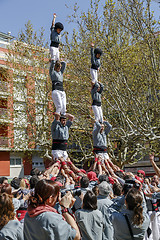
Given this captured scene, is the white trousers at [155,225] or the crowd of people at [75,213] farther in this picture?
the white trousers at [155,225]

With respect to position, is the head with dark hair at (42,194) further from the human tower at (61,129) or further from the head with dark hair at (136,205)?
the human tower at (61,129)

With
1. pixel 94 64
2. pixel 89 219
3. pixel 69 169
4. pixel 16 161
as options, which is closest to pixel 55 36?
pixel 94 64

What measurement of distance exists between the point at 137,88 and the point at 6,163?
52.8ft

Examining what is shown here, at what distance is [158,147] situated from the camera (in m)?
20.7

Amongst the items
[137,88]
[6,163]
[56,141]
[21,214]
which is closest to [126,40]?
[137,88]

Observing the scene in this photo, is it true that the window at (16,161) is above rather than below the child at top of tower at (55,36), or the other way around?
below

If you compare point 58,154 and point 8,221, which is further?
point 58,154

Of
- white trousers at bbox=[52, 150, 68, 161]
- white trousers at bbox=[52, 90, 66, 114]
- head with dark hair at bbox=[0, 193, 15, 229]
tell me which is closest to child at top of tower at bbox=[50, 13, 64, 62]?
white trousers at bbox=[52, 90, 66, 114]

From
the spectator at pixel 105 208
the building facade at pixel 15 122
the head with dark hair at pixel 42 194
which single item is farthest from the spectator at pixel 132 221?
the building facade at pixel 15 122

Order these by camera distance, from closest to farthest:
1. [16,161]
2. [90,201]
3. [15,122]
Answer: [90,201]
[15,122]
[16,161]

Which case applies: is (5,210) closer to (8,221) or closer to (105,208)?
(8,221)

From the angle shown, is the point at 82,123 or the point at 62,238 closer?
the point at 62,238

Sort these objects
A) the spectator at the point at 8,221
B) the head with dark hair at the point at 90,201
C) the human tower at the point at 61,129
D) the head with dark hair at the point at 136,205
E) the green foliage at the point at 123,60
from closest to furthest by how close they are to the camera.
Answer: the spectator at the point at 8,221 < the head with dark hair at the point at 136,205 < the head with dark hair at the point at 90,201 < the human tower at the point at 61,129 < the green foliage at the point at 123,60

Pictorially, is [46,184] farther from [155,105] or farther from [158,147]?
[158,147]
